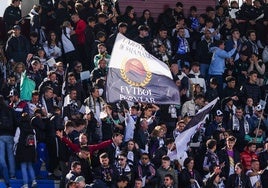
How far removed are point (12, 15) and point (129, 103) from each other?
208 inches

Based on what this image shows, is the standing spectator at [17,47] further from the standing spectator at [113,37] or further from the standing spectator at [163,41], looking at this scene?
the standing spectator at [163,41]

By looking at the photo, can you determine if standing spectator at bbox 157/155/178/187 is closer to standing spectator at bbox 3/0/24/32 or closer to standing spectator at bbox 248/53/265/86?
standing spectator at bbox 248/53/265/86

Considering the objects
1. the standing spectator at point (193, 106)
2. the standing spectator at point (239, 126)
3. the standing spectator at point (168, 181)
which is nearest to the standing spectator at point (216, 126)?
the standing spectator at point (239, 126)

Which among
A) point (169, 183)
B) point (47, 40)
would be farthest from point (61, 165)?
point (47, 40)

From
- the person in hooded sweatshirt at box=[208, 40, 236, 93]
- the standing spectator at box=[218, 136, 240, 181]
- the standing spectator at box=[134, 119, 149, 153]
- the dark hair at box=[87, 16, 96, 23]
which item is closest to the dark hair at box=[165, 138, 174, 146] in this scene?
the standing spectator at box=[134, 119, 149, 153]

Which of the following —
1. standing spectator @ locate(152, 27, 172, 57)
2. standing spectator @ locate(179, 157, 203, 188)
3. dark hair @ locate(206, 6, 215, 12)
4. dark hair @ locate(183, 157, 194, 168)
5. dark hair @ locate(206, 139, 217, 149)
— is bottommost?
standing spectator @ locate(179, 157, 203, 188)

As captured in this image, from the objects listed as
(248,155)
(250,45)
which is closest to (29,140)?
(248,155)

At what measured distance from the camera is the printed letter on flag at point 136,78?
26672 mm

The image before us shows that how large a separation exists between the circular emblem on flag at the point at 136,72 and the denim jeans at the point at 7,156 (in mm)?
2908

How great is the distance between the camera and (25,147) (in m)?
26.6

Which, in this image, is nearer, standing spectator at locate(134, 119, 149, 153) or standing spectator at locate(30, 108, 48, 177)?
standing spectator at locate(30, 108, 48, 177)

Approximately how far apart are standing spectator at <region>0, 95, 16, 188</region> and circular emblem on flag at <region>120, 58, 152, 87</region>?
8.79ft

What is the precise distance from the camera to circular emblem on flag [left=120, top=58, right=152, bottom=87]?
2686 centimetres

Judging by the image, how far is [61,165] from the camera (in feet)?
87.7
